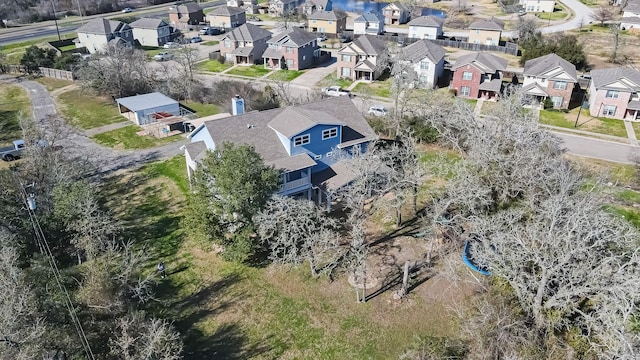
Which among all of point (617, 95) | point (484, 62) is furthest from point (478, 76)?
point (617, 95)

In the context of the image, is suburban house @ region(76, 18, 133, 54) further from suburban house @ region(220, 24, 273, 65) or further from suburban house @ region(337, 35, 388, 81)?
suburban house @ region(337, 35, 388, 81)

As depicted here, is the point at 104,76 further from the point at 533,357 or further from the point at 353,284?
the point at 533,357

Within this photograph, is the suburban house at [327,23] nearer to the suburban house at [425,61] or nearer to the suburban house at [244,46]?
the suburban house at [244,46]

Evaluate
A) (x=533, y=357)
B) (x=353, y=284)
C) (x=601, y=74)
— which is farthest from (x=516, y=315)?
(x=601, y=74)

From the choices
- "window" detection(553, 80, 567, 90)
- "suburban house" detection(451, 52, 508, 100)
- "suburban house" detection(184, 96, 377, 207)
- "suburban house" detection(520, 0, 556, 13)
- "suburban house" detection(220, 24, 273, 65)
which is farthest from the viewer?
"suburban house" detection(520, 0, 556, 13)

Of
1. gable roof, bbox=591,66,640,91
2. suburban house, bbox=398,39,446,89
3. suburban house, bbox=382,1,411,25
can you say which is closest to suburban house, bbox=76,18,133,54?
suburban house, bbox=398,39,446,89

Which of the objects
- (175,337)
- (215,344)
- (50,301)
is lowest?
(215,344)
